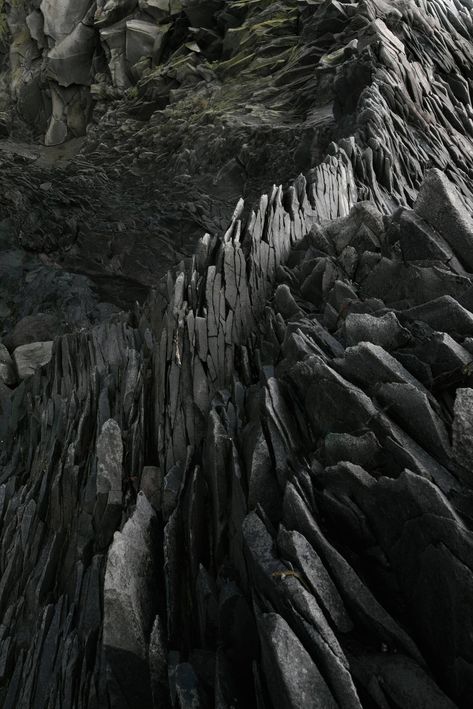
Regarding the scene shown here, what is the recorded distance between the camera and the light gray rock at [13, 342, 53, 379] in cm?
1156

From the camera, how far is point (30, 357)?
1192cm

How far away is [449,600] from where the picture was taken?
9.28ft

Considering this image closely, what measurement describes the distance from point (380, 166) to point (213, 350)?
677cm

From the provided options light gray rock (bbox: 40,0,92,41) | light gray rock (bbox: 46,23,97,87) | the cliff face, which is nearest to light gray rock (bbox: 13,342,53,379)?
the cliff face

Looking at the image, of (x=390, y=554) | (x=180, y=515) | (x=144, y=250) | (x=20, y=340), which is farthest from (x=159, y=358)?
(x=144, y=250)

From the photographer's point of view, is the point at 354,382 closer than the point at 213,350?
Yes

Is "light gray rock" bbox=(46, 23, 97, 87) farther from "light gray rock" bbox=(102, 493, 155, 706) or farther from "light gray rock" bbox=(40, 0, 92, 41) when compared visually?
"light gray rock" bbox=(102, 493, 155, 706)

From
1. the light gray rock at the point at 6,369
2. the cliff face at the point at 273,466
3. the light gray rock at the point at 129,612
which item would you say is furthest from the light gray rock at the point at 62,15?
the light gray rock at the point at 129,612

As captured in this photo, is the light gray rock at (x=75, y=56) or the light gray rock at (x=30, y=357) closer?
the light gray rock at (x=30, y=357)

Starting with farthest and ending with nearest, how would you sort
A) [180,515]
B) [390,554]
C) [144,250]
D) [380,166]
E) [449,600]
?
[144,250], [380,166], [180,515], [390,554], [449,600]

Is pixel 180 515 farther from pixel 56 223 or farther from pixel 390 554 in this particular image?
pixel 56 223

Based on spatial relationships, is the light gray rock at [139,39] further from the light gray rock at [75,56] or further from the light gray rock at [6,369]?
the light gray rock at [6,369]

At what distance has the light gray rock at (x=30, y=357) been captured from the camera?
37.9 ft

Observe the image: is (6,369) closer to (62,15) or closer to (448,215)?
(448,215)
